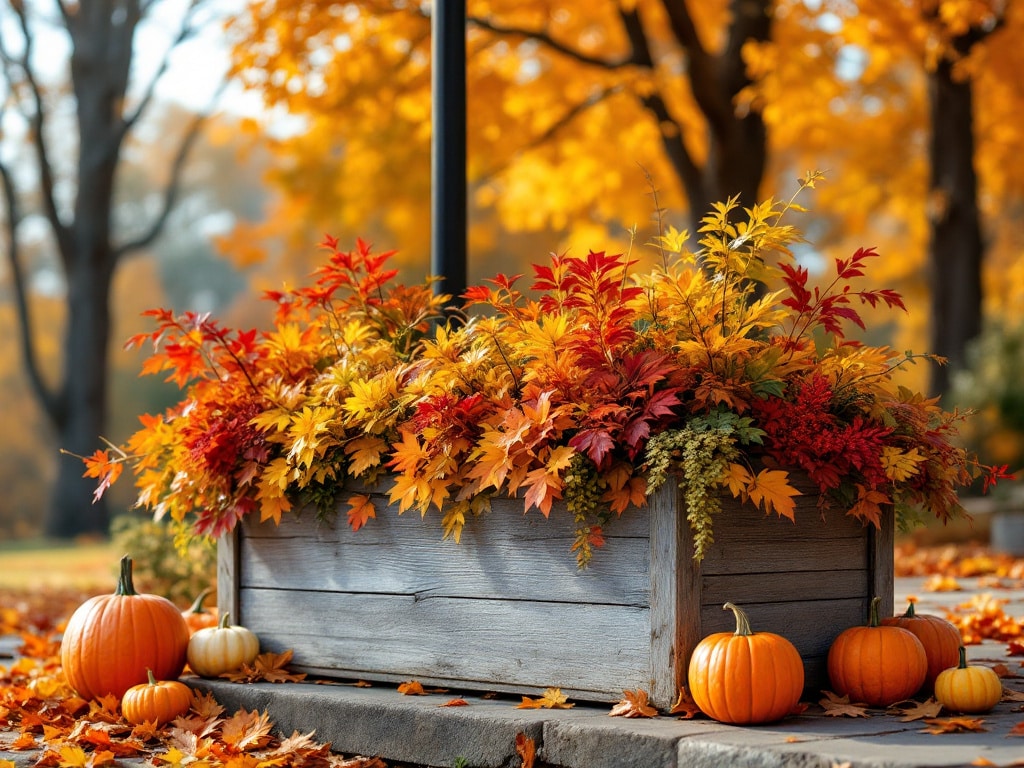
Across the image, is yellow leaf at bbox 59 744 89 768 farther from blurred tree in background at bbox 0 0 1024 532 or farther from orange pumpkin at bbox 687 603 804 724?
blurred tree in background at bbox 0 0 1024 532

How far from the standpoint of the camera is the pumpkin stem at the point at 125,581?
4027 mm

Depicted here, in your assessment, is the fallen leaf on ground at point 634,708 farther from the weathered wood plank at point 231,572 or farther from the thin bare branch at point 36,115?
the thin bare branch at point 36,115

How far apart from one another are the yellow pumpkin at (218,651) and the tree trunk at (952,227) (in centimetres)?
943

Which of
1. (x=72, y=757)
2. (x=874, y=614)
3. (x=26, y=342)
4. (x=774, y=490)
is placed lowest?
(x=72, y=757)

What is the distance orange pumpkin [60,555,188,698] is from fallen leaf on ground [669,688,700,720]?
1789 millimetres

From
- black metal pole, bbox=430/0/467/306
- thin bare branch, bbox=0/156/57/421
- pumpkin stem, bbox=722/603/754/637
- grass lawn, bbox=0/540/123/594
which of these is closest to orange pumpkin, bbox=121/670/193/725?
black metal pole, bbox=430/0/467/306

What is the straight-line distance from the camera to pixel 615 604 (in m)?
3.30

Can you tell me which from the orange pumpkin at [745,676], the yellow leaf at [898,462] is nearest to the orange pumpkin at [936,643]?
the yellow leaf at [898,462]

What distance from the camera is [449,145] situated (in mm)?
4531

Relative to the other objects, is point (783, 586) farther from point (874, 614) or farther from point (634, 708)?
point (634, 708)

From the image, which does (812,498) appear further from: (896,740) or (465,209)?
(465,209)

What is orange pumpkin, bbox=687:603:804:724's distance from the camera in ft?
9.78

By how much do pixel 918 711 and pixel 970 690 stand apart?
17cm

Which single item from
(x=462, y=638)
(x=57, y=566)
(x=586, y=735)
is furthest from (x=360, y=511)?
(x=57, y=566)
